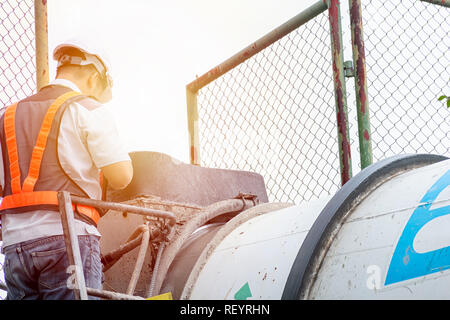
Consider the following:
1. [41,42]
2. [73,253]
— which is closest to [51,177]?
[73,253]

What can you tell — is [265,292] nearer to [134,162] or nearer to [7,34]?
[134,162]

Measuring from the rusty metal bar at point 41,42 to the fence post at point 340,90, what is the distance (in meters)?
1.82

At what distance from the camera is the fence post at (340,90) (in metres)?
3.52

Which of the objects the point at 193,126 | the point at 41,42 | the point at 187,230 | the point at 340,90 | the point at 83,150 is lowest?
the point at 187,230

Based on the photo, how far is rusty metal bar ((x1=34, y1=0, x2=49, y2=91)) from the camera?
3615 millimetres

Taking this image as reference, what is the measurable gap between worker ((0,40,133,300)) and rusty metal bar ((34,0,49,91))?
33.9 inches

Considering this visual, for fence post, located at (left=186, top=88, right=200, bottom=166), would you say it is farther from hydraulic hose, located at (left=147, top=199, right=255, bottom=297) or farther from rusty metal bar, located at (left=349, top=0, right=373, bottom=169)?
rusty metal bar, located at (left=349, top=0, right=373, bottom=169)

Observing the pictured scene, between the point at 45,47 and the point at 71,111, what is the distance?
1.21 meters

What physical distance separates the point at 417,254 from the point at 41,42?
9.14ft

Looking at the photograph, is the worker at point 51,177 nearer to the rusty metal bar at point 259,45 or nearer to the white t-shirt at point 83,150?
the white t-shirt at point 83,150

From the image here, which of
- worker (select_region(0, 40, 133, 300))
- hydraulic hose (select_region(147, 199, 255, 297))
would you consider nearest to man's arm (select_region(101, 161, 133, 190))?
worker (select_region(0, 40, 133, 300))

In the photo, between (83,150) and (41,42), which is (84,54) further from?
(41,42)

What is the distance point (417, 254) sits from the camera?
5.76 feet

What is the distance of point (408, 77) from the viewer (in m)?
4.07
